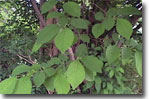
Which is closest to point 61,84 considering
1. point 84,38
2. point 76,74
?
point 76,74

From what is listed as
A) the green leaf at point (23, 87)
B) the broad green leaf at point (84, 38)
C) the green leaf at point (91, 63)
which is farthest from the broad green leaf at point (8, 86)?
the broad green leaf at point (84, 38)

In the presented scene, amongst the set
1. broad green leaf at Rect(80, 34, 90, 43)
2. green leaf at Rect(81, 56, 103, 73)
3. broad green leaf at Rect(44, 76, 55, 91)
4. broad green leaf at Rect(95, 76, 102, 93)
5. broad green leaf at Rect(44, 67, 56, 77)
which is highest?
broad green leaf at Rect(80, 34, 90, 43)

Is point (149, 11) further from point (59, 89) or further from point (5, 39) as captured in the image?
point (5, 39)

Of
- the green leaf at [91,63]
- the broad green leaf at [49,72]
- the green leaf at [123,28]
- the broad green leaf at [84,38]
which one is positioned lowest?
the broad green leaf at [49,72]

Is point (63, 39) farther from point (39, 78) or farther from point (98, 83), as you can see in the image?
point (98, 83)

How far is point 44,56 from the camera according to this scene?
54 cm

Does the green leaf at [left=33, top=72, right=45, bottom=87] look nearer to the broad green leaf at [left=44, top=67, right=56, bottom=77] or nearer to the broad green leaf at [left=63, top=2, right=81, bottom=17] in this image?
the broad green leaf at [left=44, top=67, right=56, bottom=77]

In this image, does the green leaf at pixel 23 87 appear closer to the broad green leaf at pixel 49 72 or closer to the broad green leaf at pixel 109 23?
the broad green leaf at pixel 49 72

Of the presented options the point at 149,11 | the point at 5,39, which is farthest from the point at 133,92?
the point at 5,39

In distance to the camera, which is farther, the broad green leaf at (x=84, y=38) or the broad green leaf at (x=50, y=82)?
the broad green leaf at (x=84, y=38)

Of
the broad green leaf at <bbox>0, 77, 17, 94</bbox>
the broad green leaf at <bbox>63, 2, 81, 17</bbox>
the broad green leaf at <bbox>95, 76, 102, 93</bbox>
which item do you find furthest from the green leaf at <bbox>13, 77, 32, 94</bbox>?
the broad green leaf at <bbox>95, 76, 102, 93</bbox>

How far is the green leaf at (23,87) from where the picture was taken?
22 centimetres

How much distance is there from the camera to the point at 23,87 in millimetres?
221

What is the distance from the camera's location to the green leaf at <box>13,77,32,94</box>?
0.22 meters
